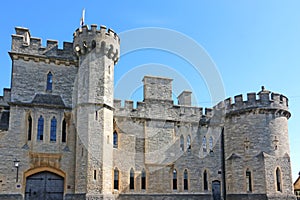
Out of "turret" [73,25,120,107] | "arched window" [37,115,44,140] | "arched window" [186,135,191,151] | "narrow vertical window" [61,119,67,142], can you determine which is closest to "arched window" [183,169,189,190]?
"arched window" [186,135,191,151]

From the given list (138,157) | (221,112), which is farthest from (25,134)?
(221,112)

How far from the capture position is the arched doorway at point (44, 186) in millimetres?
19655

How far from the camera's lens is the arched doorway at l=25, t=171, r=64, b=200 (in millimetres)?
19655

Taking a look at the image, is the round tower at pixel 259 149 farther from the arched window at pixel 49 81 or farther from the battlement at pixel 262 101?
the arched window at pixel 49 81

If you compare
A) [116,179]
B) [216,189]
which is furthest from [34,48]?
[216,189]

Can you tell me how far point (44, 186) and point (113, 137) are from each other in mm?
4865

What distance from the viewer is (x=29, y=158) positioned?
19.6 m

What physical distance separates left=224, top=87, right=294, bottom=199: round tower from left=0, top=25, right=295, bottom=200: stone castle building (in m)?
0.06

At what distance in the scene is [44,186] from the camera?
65.6ft

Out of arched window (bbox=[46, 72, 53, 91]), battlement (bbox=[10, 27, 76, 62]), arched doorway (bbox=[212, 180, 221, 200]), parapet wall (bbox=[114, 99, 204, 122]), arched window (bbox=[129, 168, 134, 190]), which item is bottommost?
arched doorway (bbox=[212, 180, 221, 200])

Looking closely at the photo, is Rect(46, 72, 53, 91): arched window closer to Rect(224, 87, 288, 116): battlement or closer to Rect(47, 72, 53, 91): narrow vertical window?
Rect(47, 72, 53, 91): narrow vertical window

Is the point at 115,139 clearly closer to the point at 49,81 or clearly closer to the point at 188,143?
the point at 188,143

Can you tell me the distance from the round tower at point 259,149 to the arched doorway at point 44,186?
11.0 meters

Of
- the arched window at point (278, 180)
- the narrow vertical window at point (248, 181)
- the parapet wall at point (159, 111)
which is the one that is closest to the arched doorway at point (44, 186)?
the parapet wall at point (159, 111)
